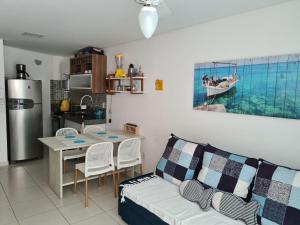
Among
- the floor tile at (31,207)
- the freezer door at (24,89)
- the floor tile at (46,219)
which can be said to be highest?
the freezer door at (24,89)

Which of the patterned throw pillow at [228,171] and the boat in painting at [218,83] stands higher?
the boat in painting at [218,83]

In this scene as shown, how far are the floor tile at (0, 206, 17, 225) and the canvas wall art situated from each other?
252 centimetres

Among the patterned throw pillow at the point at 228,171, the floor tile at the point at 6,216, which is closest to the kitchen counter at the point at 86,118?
the floor tile at the point at 6,216

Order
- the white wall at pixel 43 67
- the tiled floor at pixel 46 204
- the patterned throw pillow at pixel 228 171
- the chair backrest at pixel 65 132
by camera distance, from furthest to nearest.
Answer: the white wall at pixel 43 67 → the chair backrest at pixel 65 132 → the tiled floor at pixel 46 204 → the patterned throw pillow at pixel 228 171

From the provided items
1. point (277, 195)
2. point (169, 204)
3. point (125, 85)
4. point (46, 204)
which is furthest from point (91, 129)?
point (277, 195)

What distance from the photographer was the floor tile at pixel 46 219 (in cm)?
249

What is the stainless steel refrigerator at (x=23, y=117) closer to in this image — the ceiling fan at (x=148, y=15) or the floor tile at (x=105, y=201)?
the floor tile at (x=105, y=201)

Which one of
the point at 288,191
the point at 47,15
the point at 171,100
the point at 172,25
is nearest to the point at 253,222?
the point at 288,191

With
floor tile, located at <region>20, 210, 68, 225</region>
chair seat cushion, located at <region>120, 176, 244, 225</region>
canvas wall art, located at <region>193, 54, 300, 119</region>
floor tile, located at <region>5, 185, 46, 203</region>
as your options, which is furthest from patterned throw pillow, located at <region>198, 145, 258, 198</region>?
floor tile, located at <region>5, 185, 46, 203</region>

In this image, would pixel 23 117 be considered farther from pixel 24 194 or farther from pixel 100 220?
pixel 100 220

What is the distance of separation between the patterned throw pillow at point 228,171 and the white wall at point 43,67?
13.8 ft

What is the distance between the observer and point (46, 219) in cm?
256

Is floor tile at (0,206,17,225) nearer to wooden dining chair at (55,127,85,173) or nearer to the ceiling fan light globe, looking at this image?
Answer: wooden dining chair at (55,127,85,173)

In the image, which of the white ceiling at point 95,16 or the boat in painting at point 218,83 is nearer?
the white ceiling at point 95,16
